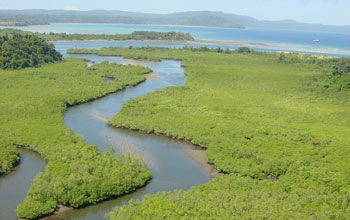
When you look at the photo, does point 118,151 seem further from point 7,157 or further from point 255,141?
point 255,141

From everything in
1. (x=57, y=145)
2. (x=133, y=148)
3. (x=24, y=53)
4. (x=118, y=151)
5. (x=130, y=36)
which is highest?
(x=130, y=36)

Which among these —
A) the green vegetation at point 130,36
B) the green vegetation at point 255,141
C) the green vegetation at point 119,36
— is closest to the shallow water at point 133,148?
the green vegetation at point 255,141

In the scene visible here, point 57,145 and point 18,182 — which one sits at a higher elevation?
point 57,145

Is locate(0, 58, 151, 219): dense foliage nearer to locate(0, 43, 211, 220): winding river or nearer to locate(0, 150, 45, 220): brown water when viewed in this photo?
locate(0, 43, 211, 220): winding river

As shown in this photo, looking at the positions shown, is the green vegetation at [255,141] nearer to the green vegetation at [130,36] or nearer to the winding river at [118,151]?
the winding river at [118,151]

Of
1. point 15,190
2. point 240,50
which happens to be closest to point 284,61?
point 240,50

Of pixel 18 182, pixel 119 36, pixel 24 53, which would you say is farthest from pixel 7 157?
pixel 119 36

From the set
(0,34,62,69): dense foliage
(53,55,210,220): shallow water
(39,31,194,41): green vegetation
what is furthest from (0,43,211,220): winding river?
(39,31,194,41): green vegetation
